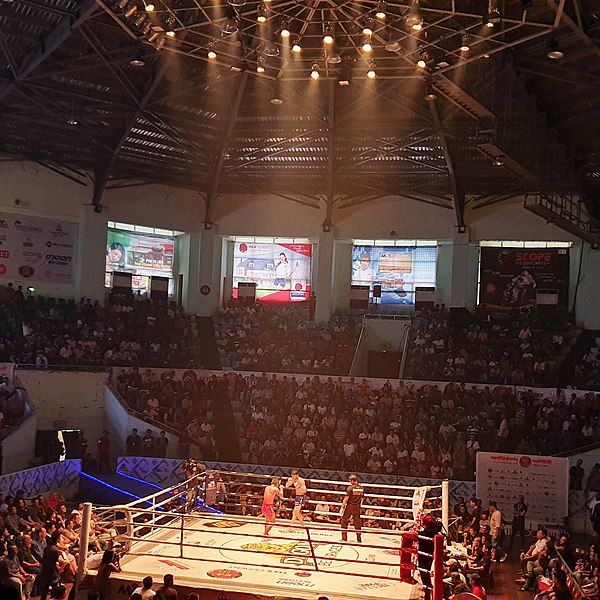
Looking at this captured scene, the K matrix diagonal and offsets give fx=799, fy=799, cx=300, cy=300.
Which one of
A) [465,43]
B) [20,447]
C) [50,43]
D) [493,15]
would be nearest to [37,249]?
[20,447]

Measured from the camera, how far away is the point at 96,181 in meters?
30.4

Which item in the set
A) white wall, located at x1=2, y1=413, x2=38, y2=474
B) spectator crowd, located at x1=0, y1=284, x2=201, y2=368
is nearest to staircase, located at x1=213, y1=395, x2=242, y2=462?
spectator crowd, located at x1=0, y1=284, x2=201, y2=368

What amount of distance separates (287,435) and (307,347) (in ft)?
19.7

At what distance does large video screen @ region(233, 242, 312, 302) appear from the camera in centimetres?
3472

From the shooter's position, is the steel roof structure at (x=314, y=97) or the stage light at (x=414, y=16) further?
the steel roof structure at (x=314, y=97)

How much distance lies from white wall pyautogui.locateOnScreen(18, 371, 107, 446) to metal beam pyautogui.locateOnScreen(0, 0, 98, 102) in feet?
29.5

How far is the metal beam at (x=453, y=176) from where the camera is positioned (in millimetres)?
23625

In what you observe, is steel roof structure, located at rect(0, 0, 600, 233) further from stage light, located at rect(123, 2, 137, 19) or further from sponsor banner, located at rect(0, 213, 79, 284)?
sponsor banner, located at rect(0, 213, 79, 284)

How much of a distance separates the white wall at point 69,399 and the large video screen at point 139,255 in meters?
6.42

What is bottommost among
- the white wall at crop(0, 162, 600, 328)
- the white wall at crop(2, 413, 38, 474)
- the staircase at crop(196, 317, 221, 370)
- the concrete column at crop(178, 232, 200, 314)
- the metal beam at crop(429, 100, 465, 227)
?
the white wall at crop(2, 413, 38, 474)

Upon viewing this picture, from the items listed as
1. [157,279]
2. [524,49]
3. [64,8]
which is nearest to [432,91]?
[524,49]

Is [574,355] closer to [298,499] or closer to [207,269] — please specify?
[207,269]

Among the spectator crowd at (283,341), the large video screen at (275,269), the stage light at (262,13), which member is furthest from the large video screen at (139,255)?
the stage light at (262,13)

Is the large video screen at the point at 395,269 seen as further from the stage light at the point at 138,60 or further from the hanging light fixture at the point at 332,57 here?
the hanging light fixture at the point at 332,57
